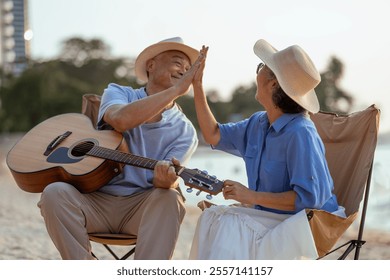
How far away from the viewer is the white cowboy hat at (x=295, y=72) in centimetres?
267

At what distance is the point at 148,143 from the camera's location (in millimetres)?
3154

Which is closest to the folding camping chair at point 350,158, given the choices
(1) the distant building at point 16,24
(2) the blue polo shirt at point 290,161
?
(2) the blue polo shirt at point 290,161

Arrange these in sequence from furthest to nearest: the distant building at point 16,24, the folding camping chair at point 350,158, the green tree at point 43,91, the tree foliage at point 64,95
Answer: the green tree at point 43,91 < the tree foliage at point 64,95 < the distant building at point 16,24 < the folding camping chair at point 350,158

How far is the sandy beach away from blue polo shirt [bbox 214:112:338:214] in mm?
2596

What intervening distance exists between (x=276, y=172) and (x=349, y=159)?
0.57 metres

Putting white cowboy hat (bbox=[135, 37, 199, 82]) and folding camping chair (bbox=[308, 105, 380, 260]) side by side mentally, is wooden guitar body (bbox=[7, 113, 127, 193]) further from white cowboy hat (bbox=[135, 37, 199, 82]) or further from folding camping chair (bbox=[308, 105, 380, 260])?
folding camping chair (bbox=[308, 105, 380, 260])

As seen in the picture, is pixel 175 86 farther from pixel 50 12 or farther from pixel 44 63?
pixel 44 63

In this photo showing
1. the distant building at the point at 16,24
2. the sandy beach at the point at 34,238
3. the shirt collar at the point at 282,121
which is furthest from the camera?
the distant building at the point at 16,24

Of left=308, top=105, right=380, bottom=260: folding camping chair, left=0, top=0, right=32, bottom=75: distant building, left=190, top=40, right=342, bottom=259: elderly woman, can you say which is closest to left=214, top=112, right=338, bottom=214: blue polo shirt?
left=190, top=40, right=342, bottom=259: elderly woman

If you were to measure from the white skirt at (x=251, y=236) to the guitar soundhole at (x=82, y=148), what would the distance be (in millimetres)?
675

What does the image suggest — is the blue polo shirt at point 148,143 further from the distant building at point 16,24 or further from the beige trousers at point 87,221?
the distant building at point 16,24

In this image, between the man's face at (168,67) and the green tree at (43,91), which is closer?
the man's face at (168,67)

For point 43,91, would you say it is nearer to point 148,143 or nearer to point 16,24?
point 16,24
